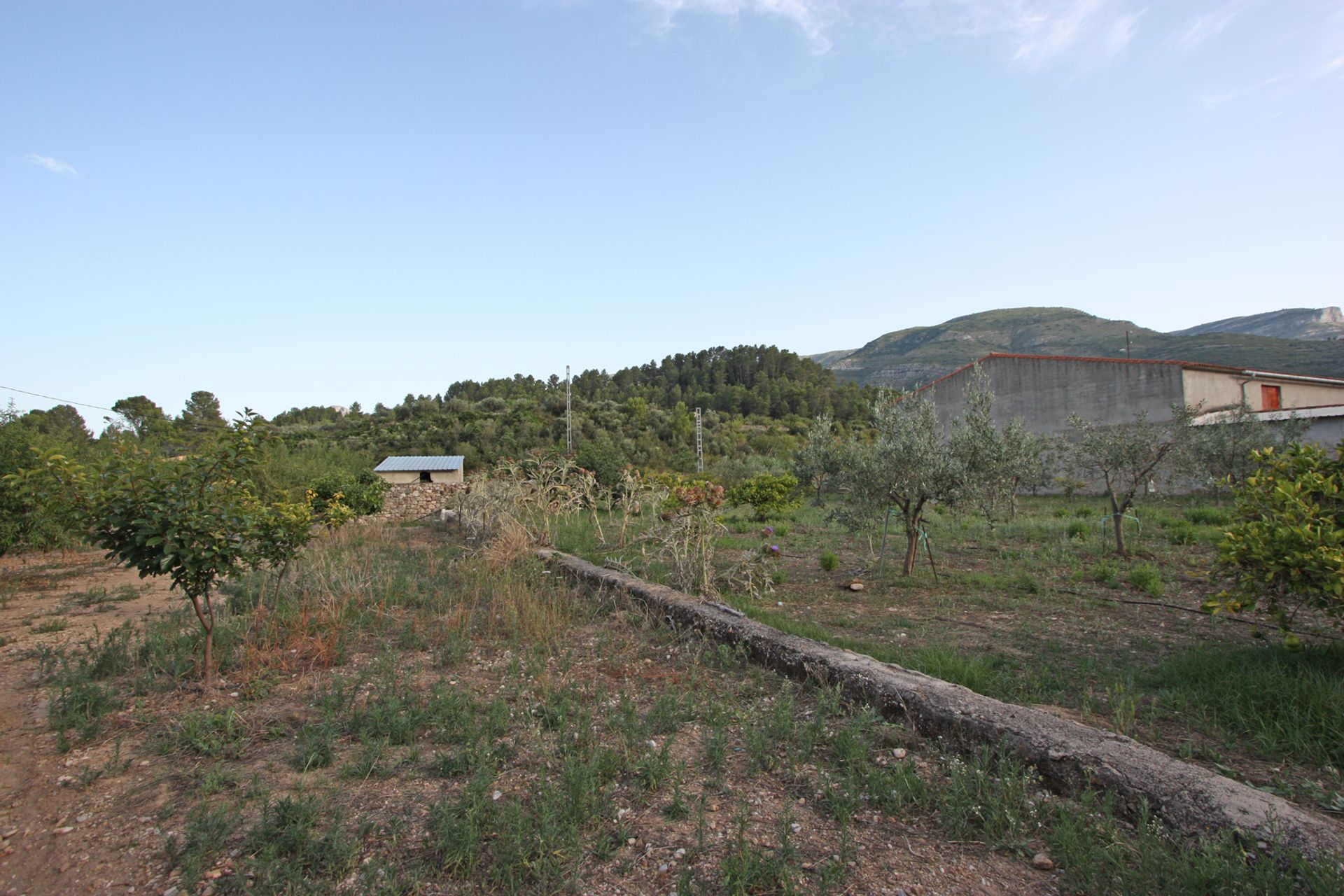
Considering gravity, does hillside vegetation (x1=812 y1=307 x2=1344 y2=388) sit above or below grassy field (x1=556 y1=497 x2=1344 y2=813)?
above

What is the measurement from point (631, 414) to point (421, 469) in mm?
21062

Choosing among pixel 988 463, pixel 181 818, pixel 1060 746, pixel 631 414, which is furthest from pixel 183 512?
pixel 631 414

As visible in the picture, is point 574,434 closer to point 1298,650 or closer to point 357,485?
point 357,485

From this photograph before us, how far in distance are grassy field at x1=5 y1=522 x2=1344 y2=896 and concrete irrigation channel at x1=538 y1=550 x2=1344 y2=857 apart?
0.10 m

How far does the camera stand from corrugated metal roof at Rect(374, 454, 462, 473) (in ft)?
88.1

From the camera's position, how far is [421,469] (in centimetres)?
2677

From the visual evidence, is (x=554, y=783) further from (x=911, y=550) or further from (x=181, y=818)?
(x=911, y=550)

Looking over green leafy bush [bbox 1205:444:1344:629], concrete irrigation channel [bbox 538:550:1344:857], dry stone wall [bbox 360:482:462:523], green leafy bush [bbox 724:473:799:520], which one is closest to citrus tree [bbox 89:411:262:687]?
concrete irrigation channel [bbox 538:550:1344:857]

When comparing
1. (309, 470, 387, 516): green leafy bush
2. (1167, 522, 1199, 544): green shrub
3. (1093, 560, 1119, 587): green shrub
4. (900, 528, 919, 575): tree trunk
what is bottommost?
(1167, 522, 1199, 544): green shrub

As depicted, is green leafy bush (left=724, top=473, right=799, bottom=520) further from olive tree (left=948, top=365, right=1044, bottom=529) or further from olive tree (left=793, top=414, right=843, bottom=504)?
olive tree (left=948, top=365, right=1044, bottom=529)

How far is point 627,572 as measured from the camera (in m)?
8.06

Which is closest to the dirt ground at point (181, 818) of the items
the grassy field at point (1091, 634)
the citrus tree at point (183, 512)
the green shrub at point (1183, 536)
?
the citrus tree at point (183, 512)

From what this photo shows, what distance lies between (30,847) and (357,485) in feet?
55.2

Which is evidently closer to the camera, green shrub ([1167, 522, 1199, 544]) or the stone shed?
green shrub ([1167, 522, 1199, 544])
